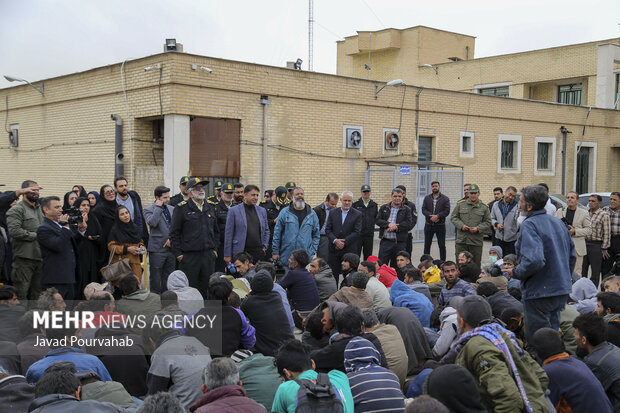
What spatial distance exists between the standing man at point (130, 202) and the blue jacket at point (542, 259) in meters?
6.16

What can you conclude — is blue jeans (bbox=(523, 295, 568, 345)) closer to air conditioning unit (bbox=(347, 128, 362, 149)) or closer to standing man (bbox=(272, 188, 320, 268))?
standing man (bbox=(272, 188, 320, 268))

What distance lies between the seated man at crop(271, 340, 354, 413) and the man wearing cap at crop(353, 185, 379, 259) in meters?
7.22

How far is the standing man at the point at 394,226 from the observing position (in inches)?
439

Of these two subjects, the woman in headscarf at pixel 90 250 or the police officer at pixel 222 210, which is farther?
the police officer at pixel 222 210

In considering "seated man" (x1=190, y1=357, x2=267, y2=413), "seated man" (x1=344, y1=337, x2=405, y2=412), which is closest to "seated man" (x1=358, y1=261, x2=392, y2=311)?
"seated man" (x1=344, y1=337, x2=405, y2=412)

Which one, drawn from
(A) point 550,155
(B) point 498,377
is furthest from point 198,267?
(A) point 550,155

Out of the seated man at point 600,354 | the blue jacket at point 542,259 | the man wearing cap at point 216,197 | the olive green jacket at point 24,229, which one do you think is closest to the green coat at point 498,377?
the seated man at point 600,354

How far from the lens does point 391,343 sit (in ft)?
17.3

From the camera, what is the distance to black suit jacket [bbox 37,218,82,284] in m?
7.36

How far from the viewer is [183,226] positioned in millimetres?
8688

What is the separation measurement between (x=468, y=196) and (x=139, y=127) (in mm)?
8610

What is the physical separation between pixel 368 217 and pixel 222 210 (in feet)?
10.5

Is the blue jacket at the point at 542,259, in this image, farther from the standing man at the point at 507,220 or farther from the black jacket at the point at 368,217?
the black jacket at the point at 368,217

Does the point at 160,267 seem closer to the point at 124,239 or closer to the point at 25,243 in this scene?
the point at 124,239
